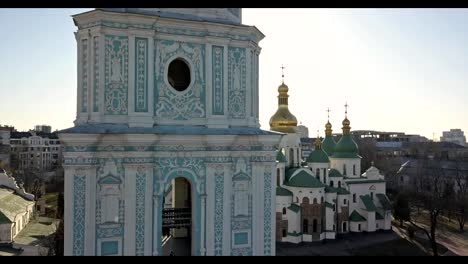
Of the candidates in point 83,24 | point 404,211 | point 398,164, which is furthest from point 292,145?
point 398,164

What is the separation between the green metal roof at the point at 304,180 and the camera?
96.1 ft

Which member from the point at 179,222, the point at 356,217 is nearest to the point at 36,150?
the point at 356,217

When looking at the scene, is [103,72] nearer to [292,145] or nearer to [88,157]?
[88,157]

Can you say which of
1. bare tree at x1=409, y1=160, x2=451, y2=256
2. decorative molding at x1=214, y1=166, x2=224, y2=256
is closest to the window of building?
decorative molding at x1=214, y1=166, x2=224, y2=256

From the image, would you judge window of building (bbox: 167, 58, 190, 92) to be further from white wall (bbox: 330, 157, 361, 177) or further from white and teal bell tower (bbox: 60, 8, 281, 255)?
white wall (bbox: 330, 157, 361, 177)

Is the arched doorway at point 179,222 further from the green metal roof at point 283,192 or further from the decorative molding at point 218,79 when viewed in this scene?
the green metal roof at point 283,192

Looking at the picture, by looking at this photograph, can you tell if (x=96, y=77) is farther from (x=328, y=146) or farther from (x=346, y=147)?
(x=328, y=146)

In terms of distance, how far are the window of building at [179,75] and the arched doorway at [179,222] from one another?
246 centimetres

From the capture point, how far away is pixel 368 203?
32.0 meters

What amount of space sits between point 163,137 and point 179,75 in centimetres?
242

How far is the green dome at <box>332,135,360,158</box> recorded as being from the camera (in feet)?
111
